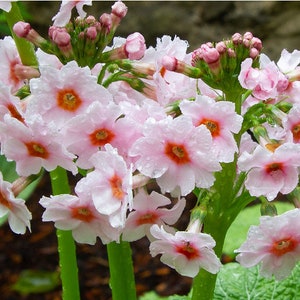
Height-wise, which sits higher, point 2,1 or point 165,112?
point 2,1

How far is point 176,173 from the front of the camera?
1081 millimetres

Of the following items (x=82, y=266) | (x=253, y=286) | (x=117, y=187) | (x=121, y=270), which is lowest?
(x=82, y=266)

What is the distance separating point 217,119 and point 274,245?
0.19m

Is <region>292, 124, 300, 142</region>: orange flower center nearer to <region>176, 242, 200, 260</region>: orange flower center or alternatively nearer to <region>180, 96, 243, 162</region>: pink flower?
<region>180, 96, 243, 162</region>: pink flower

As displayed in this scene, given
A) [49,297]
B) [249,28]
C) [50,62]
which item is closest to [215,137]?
[50,62]

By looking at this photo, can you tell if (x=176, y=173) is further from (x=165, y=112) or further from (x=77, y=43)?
(x=77, y=43)

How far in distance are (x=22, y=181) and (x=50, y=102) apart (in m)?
0.16

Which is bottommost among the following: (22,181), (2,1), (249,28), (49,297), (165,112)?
(49,297)

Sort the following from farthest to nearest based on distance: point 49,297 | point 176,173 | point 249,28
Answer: point 249,28
point 49,297
point 176,173

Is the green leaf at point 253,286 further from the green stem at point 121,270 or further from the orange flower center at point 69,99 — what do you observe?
the orange flower center at point 69,99

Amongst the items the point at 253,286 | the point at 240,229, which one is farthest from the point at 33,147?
the point at 240,229

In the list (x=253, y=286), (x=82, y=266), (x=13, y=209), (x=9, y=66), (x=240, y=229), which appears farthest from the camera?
(x=82, y=266)

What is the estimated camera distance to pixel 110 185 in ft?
3.51

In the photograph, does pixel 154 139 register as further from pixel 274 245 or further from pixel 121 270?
pixel 121 270
